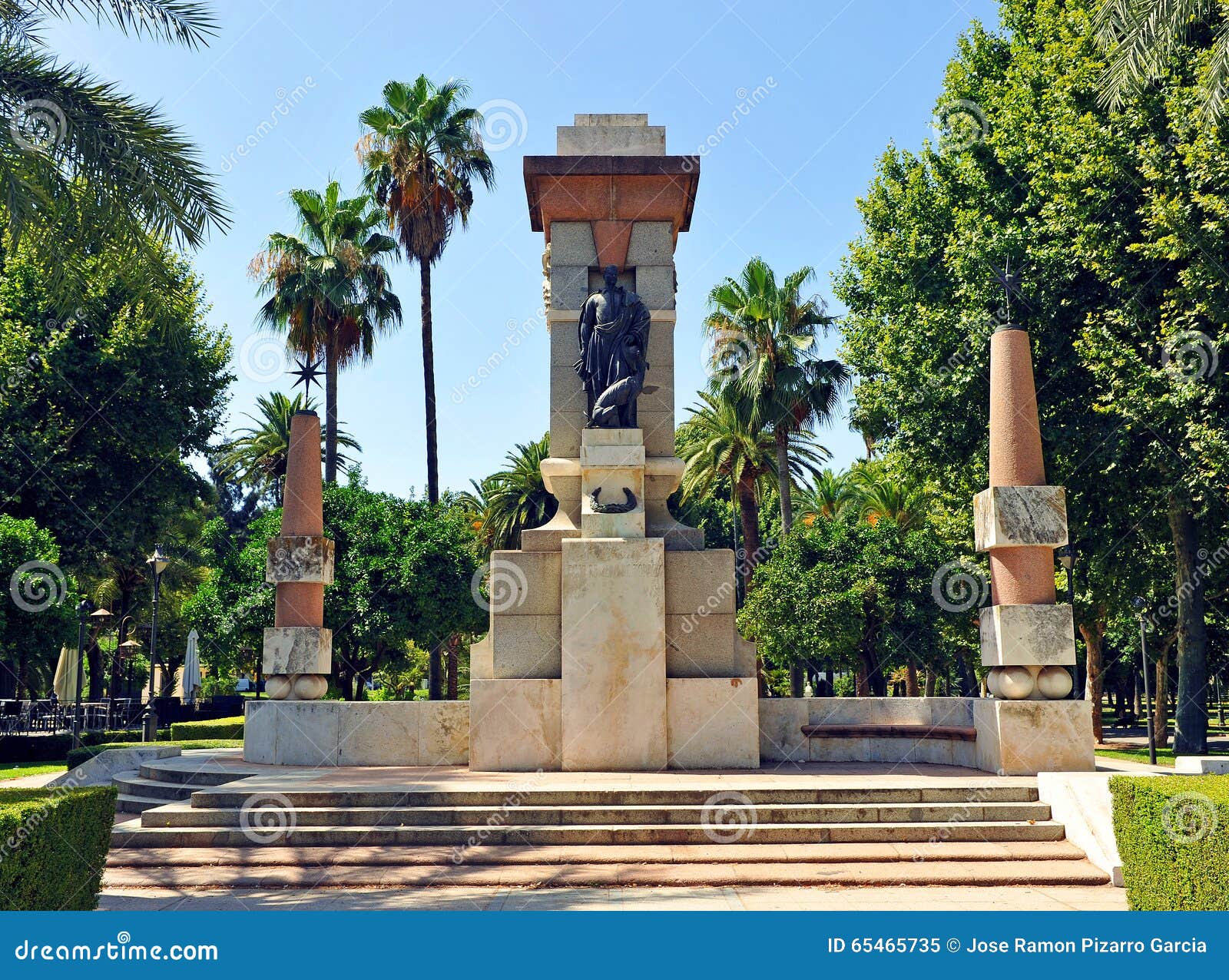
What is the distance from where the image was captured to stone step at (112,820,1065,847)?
10.4m

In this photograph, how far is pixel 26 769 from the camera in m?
24.0

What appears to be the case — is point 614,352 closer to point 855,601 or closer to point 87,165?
point 87,165

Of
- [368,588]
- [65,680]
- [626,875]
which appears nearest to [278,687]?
[626,875]

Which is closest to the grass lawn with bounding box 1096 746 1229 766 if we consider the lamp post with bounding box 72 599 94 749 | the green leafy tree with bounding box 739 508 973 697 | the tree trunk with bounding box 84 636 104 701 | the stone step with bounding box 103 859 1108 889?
the green leafy tree with bounding box 739 508 973 697

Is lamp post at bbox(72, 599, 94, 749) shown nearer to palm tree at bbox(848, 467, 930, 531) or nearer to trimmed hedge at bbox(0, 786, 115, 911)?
trimmed hedge at bbox(0, 786, 115, 911)

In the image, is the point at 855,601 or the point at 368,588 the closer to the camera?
the point at 368,588

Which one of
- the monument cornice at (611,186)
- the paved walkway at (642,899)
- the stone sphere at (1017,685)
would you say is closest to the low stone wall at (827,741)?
the stone sphere at (1017,685)

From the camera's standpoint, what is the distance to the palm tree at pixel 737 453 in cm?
3747

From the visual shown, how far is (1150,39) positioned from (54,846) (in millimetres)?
14657

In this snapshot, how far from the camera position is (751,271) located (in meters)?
37.8

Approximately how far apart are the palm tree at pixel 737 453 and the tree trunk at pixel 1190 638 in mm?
15697

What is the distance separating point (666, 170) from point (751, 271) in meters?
23.2

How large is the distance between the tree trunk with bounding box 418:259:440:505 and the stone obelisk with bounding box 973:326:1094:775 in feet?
74.4

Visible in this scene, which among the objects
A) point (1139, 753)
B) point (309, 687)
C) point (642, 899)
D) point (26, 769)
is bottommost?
point (1139, 753)
